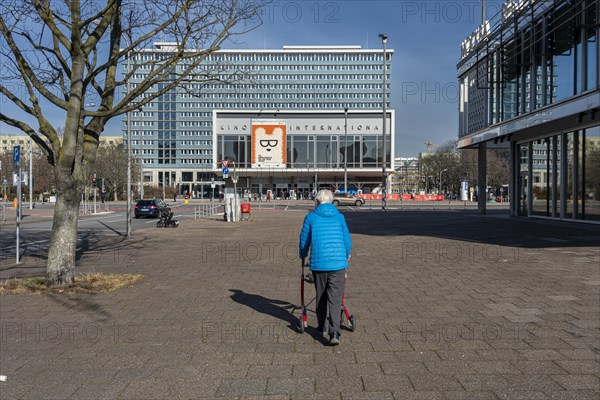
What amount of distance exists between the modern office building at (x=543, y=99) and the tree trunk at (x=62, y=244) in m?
15.3

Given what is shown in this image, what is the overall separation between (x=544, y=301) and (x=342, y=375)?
14.7 feet

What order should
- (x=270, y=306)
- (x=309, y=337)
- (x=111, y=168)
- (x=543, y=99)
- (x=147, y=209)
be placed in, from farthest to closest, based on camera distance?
(x=111, y=168)
(x=147, y=209)
(x=543, y=99)
(x=270, y=306)
(x=309, y=337)

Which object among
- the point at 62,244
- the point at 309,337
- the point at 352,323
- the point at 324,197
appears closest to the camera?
the point at 324,197

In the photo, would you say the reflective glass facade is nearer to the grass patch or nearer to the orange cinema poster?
the grass patch

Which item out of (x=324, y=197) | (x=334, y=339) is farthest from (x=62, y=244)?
(x=334, y=339)

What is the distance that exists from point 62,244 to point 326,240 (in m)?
5.28

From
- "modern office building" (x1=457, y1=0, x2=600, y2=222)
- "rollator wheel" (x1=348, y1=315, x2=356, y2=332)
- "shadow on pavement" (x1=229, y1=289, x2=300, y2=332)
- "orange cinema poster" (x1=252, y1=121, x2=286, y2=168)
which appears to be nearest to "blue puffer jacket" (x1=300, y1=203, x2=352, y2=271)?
"rollator wheel" (x1=348, y1=315, x2=356, y2=332)

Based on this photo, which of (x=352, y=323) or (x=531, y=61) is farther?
(x=531, y=61)

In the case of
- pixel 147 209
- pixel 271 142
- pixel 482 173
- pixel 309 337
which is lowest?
pixel 309 337

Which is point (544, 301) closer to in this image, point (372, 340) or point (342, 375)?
point (372, 340)

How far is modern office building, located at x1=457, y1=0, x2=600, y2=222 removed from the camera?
62.8ft

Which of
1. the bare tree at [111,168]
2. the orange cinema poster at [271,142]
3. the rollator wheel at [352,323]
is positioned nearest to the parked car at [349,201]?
the orange cinema poster at [271,142]

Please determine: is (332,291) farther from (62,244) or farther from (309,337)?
(62,244)

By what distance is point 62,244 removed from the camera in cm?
873
